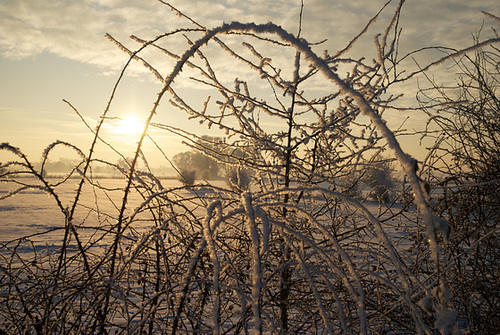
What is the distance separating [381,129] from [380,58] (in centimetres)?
87

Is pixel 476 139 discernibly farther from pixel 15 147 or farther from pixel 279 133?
pixel 15 147

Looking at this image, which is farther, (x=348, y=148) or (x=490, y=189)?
(x=490, y=189)

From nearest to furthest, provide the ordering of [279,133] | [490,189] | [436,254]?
1. [436,254]
2. [279,133]
3. [490,189]

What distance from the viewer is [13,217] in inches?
414

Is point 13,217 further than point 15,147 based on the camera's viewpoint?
Yes

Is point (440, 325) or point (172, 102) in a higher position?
point (172, 102)

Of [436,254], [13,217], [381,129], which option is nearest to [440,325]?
[436,254]

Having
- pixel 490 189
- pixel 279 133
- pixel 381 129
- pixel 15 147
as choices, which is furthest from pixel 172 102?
pixel 490 189

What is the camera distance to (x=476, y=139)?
299 centimetres

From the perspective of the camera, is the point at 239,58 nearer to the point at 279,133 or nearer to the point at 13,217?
the point at 279,133

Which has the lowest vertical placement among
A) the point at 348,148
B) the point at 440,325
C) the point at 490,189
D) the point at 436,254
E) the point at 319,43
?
the point at 440,325

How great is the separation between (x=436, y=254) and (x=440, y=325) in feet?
0.54

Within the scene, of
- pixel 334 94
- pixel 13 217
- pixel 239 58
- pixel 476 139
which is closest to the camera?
pixel 239 58

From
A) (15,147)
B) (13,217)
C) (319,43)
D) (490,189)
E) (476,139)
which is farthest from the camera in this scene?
(13,217)
